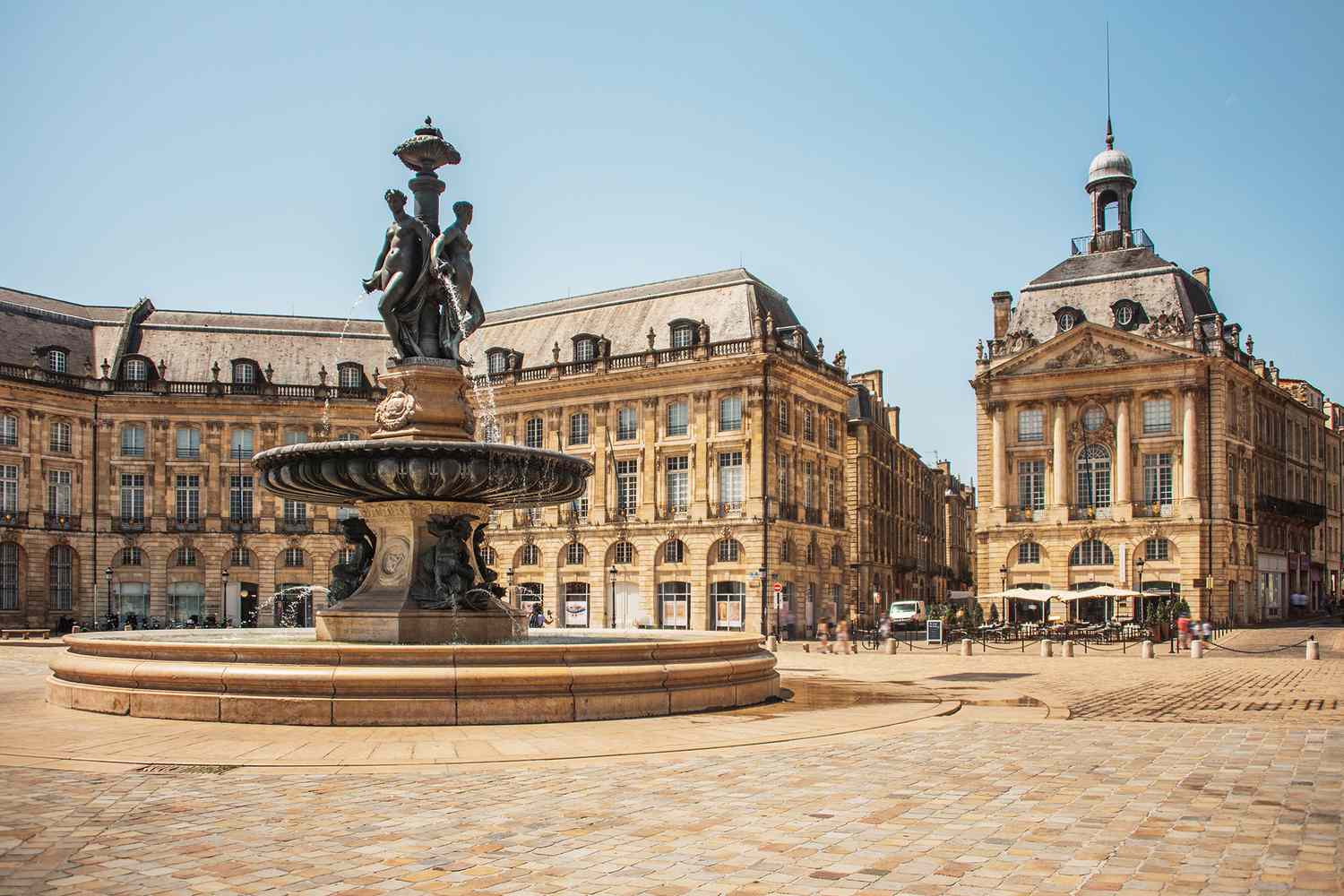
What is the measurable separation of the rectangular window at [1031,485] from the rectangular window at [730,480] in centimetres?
1470

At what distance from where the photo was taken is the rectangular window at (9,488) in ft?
A: 187

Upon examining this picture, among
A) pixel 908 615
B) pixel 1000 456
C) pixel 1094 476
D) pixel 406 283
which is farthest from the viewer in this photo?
pixel 908 615

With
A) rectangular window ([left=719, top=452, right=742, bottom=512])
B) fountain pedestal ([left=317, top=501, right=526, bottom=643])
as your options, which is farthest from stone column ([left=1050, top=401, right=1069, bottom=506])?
fountain pedestal ([left=317, top=501, right=526, bottom=643])

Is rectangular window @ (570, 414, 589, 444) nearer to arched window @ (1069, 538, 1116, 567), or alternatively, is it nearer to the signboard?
the signboard

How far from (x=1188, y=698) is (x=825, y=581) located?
3977cm

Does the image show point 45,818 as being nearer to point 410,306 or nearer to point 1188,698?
point 410,306

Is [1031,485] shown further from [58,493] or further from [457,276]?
[457,276]

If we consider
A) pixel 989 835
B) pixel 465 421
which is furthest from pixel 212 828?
pixel 465 421

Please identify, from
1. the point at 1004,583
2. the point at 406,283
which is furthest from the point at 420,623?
the point at 1004,583

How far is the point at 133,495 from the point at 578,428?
2144 centimetres

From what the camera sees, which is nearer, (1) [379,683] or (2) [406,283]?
(1) [379,683]

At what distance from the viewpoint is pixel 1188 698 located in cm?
A: 1903

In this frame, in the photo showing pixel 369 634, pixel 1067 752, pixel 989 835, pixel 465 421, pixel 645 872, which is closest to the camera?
pixel 645 872

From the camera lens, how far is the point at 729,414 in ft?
184
